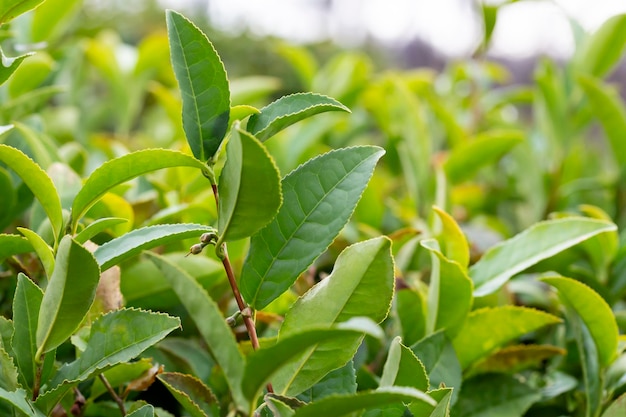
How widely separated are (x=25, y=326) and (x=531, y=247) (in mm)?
630

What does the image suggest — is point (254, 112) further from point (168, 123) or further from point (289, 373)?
point (168, 123)

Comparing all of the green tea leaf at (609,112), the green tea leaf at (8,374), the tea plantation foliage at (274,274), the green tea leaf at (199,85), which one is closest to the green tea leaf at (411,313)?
the tea plantation foliage at (274,274)

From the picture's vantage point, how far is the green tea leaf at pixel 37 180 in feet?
2.25

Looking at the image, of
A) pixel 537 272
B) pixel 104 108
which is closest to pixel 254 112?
pixel 537 272

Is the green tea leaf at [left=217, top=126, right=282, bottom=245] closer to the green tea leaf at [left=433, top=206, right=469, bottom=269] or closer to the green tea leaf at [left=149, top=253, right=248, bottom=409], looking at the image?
the green tea leaf at [left=149, top=253, right=248, bottom=409]

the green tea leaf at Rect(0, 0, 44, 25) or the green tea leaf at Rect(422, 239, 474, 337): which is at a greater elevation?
the green tea leaf at Rect(0, 0, 44, 25)

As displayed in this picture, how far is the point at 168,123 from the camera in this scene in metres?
2.26

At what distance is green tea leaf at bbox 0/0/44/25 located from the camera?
0.71 meters

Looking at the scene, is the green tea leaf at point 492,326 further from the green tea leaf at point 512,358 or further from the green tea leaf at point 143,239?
the green tea leaf at point 143,239

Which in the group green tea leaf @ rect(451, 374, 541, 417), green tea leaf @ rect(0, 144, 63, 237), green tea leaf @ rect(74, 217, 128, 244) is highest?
green tea leaf @ rect(0, 144, 63, 237)

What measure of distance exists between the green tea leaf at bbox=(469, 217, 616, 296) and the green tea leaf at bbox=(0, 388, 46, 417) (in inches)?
21.7

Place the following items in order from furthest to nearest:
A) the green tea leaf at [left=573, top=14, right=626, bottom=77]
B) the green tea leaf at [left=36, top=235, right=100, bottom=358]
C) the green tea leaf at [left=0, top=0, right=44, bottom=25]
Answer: the green tea leaf at [left=573, top=14, right=626, bottom=77]
the green tea leaf at [left=0, top=0, right=44, bottom=25]
the green tea leaf at [left=36, top=235, right=100, bottom=358]

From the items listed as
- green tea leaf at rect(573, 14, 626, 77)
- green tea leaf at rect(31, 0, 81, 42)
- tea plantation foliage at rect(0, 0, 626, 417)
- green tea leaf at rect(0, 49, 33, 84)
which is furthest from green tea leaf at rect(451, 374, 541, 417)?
green tea leaf at rect(31, 0, 81, 42)

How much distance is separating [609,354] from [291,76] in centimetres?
572
